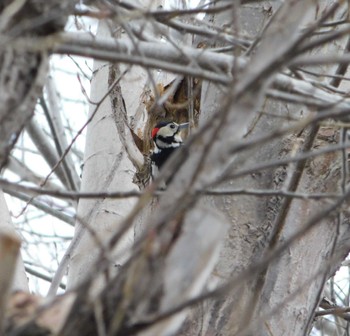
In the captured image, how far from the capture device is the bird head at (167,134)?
5.67m

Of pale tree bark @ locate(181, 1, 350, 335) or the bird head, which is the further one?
the bird head

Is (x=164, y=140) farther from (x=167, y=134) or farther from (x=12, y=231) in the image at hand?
(x=12, y=231)

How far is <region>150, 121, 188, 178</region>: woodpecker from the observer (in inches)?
223

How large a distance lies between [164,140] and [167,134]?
0.26 meters

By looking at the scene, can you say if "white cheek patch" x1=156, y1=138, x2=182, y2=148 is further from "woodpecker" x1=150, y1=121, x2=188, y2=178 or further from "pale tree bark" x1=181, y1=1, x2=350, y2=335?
"pale tree bark" x1=181, y1=1, x2=350, y2=335

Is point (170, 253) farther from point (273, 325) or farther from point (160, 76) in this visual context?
point (160, 76)

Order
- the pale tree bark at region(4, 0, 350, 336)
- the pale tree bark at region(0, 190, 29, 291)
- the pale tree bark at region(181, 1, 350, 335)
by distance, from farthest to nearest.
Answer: the pale tree bark at region(0, 190, 29, 291), the pale tree bark at region(181, 1, 350, 335), the pale tree bark at region(4, 0, 350, 336)

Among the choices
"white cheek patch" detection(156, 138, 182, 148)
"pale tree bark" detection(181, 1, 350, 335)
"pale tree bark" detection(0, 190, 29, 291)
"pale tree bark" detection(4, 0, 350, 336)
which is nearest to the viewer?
"pale tree bark" detection(4, 0, 350, 336)

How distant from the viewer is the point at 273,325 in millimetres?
3436

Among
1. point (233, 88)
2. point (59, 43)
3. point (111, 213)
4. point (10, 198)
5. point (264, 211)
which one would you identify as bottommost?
point (233, 88)

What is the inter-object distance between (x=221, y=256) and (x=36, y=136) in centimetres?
369

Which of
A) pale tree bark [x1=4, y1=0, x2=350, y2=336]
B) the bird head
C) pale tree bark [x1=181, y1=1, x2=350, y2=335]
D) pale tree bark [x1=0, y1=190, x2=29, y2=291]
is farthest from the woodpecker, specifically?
pale tree bark [x1=181, y1=1, x2=350, y2=335]

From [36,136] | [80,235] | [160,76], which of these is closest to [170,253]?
[80,235]

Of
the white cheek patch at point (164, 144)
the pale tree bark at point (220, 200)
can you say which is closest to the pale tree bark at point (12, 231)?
the pale tree bark at point (220, 200)
